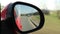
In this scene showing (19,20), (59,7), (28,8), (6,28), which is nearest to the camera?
(6,28)

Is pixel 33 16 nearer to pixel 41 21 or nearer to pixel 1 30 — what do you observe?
pixel 41 21

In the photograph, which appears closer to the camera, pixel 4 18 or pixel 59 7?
pixel 4 18

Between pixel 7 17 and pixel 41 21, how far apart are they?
15.6 inches

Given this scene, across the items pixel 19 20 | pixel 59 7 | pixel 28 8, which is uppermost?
pixel 28 8

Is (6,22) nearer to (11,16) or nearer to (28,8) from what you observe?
(11,16)

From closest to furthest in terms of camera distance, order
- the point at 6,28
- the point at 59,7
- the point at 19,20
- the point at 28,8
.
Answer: the point at 6,28 < the point at 28,8 < the point at 19,20 < the point at 59,7

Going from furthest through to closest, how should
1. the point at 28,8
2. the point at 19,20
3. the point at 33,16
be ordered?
the point at 33,16 < the point at 19,20 < the point at 28,8

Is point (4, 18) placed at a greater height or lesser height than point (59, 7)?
greater

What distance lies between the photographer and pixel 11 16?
1316mm

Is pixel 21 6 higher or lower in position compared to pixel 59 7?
higher

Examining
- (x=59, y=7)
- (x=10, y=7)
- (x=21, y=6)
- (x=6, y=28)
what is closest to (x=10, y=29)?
(x=6, y=28)

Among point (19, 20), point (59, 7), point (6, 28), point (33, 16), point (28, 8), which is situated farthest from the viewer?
point (59, 7)

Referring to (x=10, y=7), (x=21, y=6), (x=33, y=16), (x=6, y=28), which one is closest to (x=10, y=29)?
(x=6, y=28)

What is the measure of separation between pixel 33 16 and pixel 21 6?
276mm
